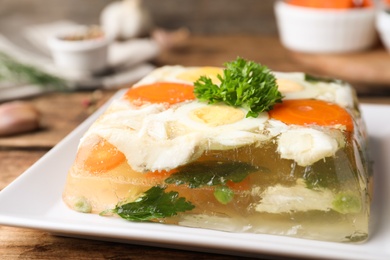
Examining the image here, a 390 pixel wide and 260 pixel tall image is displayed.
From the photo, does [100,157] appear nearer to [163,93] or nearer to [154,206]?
[154,206]

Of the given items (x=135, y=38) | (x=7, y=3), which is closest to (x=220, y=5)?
(x=135, y=38)

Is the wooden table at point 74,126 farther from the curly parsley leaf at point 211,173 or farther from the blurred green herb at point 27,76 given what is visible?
the curly parsley leaf at point 211,173

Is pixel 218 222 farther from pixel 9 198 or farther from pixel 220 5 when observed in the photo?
pixel 220 5

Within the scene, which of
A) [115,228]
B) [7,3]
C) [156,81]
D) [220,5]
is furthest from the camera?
[7,3]

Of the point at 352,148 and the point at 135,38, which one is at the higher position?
the point at 352,148

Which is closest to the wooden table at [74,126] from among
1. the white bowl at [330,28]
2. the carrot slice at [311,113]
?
the white bowl at [330,28]

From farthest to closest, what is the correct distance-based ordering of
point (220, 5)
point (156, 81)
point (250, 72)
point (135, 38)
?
point (220, 5)
point (135, 38)
point (156, 81)
point (250, 72)
